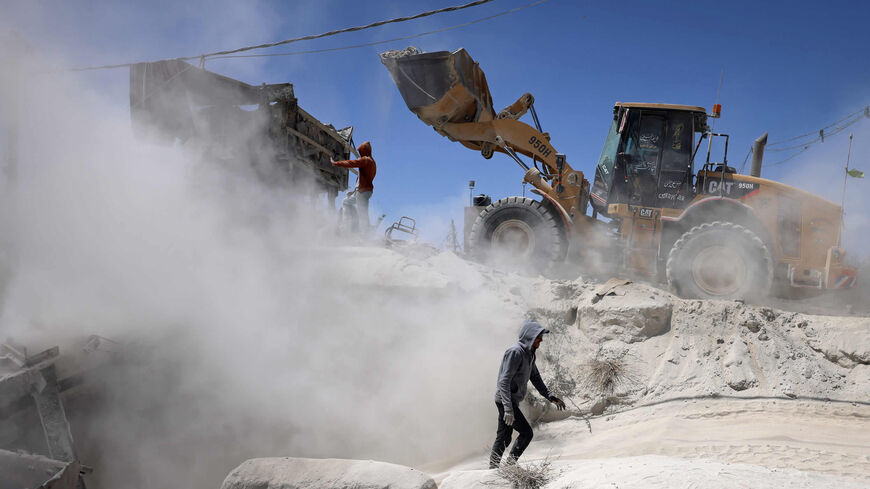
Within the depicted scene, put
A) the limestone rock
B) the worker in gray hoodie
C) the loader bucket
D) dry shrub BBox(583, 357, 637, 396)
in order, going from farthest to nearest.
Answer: the loader bucket < dry shrub BBox(583, 357, 637, 396) < the limestone rock < the worker in gray hoodie

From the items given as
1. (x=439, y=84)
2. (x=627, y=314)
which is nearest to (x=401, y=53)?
(x=439, y=84)

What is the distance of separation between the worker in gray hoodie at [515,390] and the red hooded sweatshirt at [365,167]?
522cm

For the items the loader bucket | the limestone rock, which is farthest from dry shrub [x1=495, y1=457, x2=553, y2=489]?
the loader bucket

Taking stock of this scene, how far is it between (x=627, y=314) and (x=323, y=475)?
14.0 ft

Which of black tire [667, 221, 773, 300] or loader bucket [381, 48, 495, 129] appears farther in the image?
loader bucket [381, 48, 495, 129]

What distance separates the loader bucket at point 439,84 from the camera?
8398 mm

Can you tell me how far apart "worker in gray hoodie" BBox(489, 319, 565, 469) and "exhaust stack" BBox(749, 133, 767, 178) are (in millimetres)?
6178

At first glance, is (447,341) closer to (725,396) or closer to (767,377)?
(725,396)

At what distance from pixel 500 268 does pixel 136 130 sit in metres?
6.42

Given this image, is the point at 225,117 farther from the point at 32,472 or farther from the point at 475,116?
the point at 32,472

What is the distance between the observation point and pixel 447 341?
23.3ft

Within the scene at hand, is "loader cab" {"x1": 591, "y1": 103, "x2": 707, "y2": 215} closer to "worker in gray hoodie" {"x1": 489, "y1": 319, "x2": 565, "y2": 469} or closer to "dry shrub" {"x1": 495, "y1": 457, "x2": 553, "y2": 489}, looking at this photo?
"worker in gray hoodie" {"x1": 489, "y1": 319, "x2": 565, "y2": 469}

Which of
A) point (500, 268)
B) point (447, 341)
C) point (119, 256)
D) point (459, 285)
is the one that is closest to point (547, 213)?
point (500, 268)

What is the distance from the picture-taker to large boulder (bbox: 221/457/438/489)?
455 centimetres
